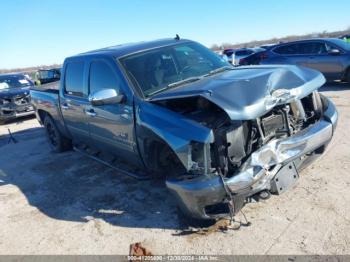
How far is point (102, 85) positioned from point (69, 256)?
88.8 inches

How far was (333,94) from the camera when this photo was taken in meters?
9.93

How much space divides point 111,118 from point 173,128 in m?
1.39

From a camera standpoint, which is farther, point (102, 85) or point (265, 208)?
point (102, 85)

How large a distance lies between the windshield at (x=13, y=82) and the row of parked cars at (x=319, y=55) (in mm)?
7858

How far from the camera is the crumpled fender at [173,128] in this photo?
3379mm

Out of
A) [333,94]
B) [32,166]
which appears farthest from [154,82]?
[333,94]

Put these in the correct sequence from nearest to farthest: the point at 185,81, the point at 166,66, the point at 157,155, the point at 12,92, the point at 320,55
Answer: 1. the point at 157,155
2. the point at 185,81
3. the point at 166,66
4. the point at 320,55
5. the point at 12,92

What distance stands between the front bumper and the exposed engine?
0.46 feet

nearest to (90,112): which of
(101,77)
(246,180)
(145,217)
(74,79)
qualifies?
(101,77)

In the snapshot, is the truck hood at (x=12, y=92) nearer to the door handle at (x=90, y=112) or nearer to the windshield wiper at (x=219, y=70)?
the door handle at (x=90, y=112)

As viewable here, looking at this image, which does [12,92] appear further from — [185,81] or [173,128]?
[173,128]

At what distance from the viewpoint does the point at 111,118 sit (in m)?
4.73

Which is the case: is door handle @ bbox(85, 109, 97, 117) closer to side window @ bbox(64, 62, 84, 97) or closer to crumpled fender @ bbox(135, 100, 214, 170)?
side window @ bbox(64, 62, 84, 97)

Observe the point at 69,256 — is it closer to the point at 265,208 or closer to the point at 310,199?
the point at 265,208
